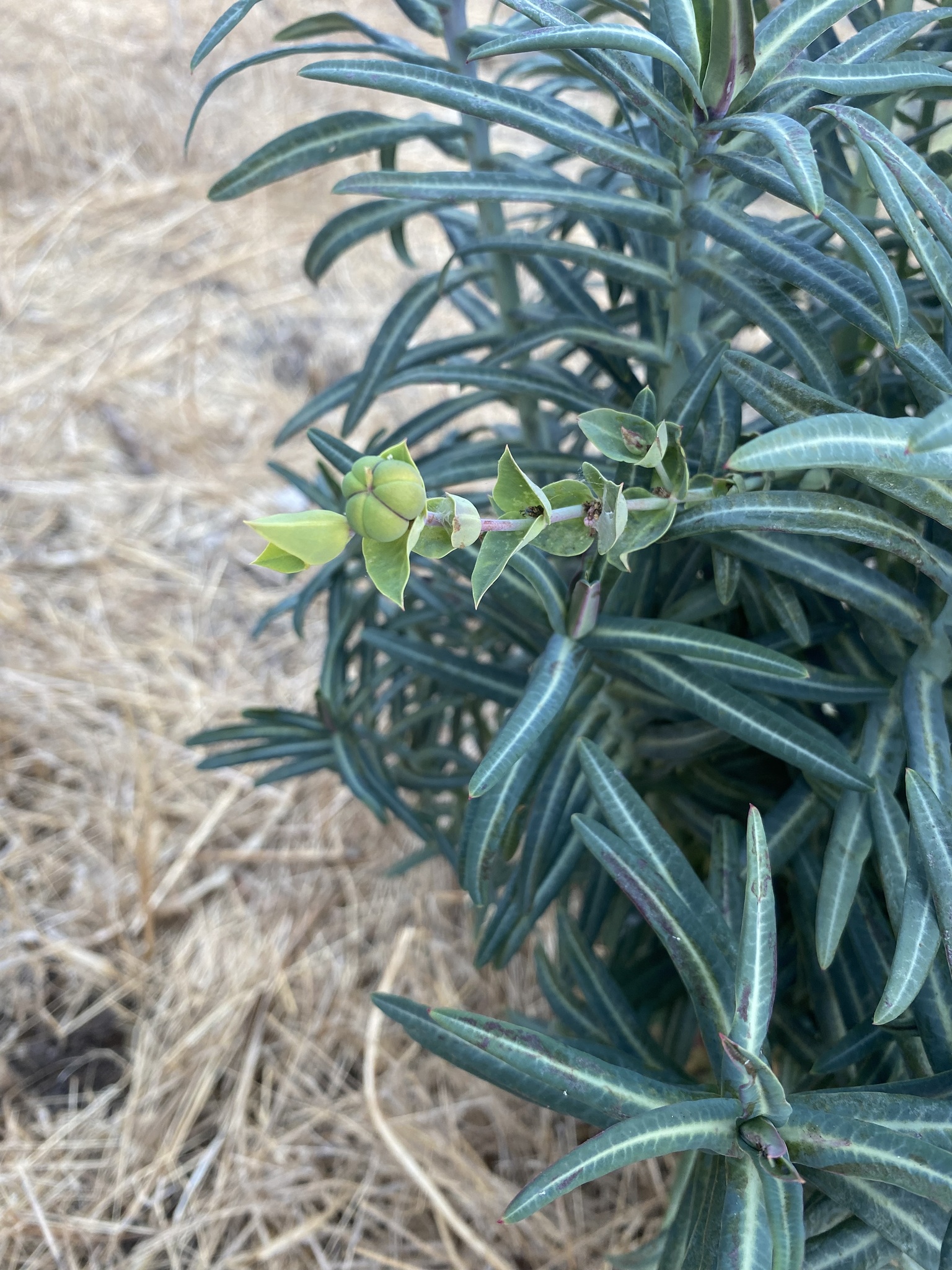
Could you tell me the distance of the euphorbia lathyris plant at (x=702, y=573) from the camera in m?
0.46

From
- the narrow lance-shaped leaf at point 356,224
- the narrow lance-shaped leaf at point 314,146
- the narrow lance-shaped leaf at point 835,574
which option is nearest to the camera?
the narrow lance-shaped leaf at point 835,574

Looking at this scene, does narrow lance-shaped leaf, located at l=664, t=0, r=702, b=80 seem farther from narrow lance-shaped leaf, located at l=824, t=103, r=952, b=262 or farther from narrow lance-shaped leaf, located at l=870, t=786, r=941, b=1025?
narrow lance-shaped leaf, located at l=870, t=786, r=941, b=1025

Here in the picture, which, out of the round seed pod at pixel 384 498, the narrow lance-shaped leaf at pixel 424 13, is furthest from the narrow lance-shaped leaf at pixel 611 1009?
the narrow lance-shaped leaf at pixel 424 13

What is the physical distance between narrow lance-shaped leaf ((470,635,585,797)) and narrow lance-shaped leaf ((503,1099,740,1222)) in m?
0.17

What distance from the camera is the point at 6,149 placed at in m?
2.66

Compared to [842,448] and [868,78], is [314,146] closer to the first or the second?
[868,78]

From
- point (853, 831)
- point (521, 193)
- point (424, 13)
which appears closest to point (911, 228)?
point (521, 193)

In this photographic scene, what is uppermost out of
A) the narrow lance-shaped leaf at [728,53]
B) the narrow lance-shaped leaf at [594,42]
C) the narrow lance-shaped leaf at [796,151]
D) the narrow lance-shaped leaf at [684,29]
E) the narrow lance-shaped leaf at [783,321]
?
the narrow lance-shaped leaf at [684,29]

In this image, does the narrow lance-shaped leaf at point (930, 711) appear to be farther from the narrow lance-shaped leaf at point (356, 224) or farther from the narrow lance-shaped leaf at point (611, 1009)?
the narrow lance-shaped leaf at point (356, 224)

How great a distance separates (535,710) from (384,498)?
0.70ft

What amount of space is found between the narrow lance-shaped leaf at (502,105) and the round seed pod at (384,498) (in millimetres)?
292

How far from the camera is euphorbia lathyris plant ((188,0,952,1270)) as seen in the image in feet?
1.50

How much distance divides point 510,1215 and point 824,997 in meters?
0.40

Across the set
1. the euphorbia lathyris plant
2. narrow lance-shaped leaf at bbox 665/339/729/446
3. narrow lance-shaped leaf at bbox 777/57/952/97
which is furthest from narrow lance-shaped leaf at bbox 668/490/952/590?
narrow lance-shaped leaf at bbox 777/57/952/97
